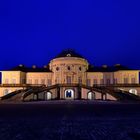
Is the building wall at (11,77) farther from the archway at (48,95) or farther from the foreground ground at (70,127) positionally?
the foreground ground at (70,127)

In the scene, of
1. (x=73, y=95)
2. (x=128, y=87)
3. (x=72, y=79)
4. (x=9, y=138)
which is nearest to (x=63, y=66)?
(x=72, y=79)

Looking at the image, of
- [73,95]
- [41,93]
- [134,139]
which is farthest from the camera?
[73,95]

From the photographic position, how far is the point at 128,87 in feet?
197

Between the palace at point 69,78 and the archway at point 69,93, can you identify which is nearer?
the palace at point 69,78

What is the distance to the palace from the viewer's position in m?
60.0

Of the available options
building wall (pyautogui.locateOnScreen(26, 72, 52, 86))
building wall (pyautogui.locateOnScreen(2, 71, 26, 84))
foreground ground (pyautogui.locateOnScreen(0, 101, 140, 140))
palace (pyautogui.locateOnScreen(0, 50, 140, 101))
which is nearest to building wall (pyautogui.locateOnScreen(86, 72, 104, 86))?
palace (pyautogui.locateOnScreen(0, 50, 140, 101))

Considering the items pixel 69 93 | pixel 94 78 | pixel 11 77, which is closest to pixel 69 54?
pixel 94 78

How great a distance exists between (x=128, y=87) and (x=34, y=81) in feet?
91.4

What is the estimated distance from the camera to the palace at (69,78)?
5997cm

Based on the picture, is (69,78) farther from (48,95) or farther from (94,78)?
(48,95)

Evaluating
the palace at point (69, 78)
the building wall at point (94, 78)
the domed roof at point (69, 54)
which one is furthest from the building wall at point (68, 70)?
the building wall at point (94, 78)

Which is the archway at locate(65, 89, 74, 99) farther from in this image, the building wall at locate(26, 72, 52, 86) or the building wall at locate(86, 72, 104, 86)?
the building wall at locate(86, 72, 104, 86)

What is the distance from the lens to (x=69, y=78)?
220 feet

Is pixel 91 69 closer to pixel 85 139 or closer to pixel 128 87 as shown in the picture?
pixel 128 87
